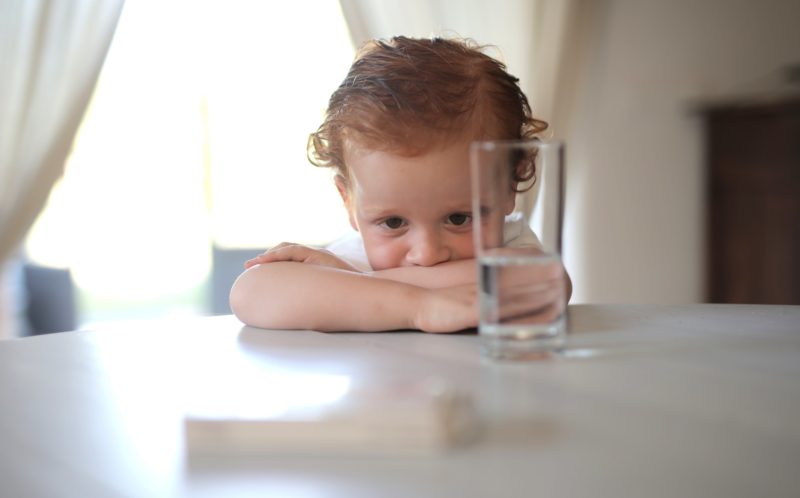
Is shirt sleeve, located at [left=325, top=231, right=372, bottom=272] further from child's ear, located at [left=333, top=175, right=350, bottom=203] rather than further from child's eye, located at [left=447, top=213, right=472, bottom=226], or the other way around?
child's eye, located at [left=447, top=213, right=472, bottom=226]

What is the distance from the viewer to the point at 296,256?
0.95 meters

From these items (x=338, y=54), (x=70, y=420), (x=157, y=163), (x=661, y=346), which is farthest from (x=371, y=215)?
(x=157, y=163)

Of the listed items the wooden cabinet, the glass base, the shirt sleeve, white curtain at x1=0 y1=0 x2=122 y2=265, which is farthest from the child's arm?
the wooden cabinet

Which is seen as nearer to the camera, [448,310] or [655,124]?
[448,310]

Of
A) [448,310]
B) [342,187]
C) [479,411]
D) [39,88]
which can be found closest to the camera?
[479,411]

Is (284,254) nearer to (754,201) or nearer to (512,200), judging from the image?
(512,200)

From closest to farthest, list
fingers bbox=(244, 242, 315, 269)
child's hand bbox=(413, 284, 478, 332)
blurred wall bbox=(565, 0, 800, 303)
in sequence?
child's hand bbox=(413, 284, 478, 332)
fingers bbox=(244, 242, 315, 269)
blurred wall bbox=(565, 0, 800, 303)

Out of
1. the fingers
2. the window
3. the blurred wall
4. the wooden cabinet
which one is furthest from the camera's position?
the window

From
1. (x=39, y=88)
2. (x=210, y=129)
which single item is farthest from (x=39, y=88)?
(x=210, y=129)

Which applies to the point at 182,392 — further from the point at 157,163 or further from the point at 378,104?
the point at 157,163

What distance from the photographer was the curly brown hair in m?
0.97

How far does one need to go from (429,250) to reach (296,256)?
0.56 ft

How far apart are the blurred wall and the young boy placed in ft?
5.40

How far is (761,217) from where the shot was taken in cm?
258
